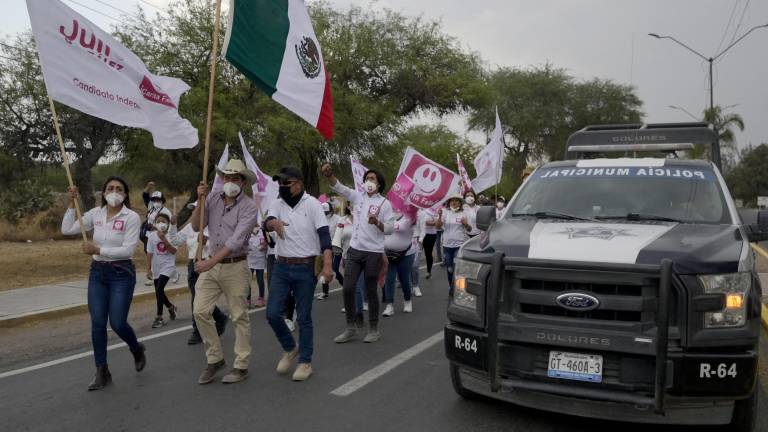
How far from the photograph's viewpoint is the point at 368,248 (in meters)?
7.76

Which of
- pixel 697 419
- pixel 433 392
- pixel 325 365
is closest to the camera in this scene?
pixel 697 419

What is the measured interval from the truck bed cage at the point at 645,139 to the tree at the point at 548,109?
42.5m

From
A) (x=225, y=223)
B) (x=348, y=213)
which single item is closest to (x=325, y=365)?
(x=225, y=223)

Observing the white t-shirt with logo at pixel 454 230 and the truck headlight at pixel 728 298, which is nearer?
the truck headlight at pixel 728 298

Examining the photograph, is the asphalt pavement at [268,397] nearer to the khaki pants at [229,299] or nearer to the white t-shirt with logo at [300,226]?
the khaki pants at [229,299]

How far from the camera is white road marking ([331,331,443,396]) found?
5.69 metres

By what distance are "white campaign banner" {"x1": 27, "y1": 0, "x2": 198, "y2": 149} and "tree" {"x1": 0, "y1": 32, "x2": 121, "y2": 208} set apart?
46.7ft

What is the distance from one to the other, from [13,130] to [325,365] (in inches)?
704

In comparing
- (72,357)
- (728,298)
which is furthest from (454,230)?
(728,298)

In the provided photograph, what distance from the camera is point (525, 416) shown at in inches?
195

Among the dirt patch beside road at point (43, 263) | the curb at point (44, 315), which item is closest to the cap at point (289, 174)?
the curb at point (44, 315)

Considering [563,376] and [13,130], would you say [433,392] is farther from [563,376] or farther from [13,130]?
[13,130]

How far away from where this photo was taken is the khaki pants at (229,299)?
19.5 ft

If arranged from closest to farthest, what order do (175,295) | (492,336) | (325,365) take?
(492,336)
(325,365)
(175,295)
